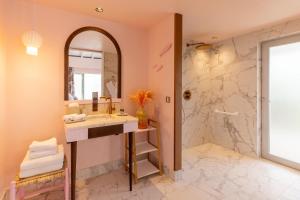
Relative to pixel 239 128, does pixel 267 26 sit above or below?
above

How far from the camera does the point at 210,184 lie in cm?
218

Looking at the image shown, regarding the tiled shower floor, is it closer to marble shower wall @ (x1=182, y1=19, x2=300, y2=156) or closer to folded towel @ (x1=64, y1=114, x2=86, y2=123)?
marble shower wall @ (x1=182, y1=19, x2=300, y2=156)

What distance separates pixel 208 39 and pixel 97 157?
3026mm

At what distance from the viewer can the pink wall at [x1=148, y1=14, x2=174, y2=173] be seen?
90.0 inches

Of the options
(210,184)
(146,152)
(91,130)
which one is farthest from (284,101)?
(91,130)

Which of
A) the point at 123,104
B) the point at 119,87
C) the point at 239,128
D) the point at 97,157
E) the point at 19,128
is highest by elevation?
the point at 119,87

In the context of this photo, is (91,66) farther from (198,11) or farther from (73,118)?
(198,11)

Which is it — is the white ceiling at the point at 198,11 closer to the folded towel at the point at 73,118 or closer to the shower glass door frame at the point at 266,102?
the shower glass door frame at the point at 266,102

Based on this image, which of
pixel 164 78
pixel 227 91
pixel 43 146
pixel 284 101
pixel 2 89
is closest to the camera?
pixel 43 146

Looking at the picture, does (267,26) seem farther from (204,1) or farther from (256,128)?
→ (256,128)

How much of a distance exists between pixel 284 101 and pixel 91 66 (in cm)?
306

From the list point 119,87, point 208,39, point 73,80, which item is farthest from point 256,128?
point 73,80

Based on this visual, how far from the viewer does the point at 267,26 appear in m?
2.66

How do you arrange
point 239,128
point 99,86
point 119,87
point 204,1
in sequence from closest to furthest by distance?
point 204,1 < point 99,86 < point 119,87 < point 239,128
